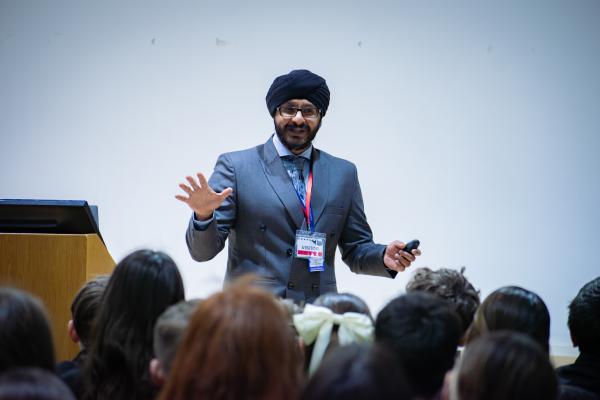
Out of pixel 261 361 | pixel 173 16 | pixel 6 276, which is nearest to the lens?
pixel 261 361

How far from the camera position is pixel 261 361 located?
4.17ft

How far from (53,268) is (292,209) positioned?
3.09 feet

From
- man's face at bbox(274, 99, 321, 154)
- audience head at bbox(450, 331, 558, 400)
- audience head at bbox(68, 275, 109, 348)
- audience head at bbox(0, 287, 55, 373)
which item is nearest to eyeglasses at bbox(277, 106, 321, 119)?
man's face at bbox(274, 99, 321, 154)

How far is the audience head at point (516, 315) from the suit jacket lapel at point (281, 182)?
3.60ft

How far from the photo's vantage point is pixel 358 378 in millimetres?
1206

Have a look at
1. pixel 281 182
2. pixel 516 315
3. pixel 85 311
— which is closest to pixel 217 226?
pixel 281 182

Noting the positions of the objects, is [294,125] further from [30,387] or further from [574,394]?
[30,387]

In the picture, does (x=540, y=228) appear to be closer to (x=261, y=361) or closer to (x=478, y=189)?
(x=478, y=189)

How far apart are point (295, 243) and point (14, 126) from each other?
2.52m

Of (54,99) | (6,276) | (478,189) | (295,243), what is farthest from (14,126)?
(478,189)

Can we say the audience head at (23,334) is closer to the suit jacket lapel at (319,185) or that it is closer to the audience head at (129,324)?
the audience head at (129,324)

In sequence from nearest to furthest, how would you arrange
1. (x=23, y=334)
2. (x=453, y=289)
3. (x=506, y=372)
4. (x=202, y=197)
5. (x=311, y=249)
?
(x=506, y=372) → (x=23, y=334) → (x=453, y=289) → (x=202, y=197) → (x=311, y=249)

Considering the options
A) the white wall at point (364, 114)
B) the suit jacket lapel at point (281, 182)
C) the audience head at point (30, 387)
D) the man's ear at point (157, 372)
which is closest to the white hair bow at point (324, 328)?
the man's ear at point (157, 372)

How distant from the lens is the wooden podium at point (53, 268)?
2.81 meters
